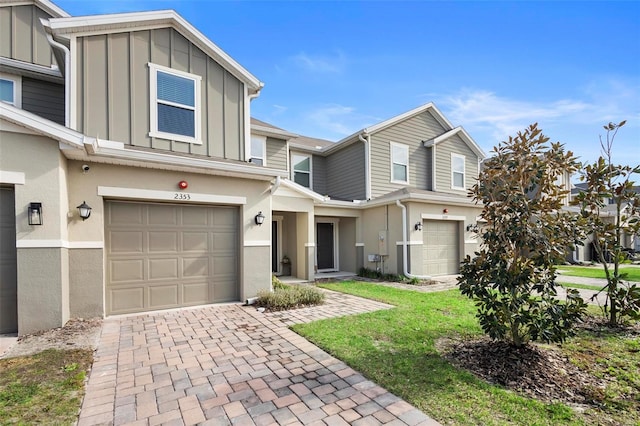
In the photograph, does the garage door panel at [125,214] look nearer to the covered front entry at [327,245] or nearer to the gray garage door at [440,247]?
the covered front entry at [327,245]

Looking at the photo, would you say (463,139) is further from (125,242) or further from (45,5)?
(45,5)

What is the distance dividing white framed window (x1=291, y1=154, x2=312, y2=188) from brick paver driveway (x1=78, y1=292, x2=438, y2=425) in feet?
28.8

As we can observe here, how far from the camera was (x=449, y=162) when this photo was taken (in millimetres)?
14664

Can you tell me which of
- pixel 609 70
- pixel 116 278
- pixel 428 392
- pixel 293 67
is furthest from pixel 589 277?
pixel 116 278

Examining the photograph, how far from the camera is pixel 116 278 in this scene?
245 inches

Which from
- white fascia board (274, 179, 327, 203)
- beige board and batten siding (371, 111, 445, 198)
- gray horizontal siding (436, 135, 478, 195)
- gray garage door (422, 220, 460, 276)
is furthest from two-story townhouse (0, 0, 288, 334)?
gray horizontal siding (436, 135, 478, 195)

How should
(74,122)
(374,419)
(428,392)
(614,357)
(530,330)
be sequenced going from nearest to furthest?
(374,419) → (428,392) → (530,330) → (614,357) → (74,122)

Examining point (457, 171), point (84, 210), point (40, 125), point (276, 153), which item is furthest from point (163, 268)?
point (457, 171)

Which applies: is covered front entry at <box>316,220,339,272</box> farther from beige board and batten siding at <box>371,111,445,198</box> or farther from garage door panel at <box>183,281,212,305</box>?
garage door panel at <box>183,281,212,305</box>

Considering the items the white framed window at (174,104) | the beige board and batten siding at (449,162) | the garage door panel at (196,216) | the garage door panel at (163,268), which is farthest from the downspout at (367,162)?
the garage door panel at (163,268)

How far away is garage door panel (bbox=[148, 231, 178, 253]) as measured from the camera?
6.55m

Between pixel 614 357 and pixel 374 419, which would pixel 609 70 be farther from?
pixel 374 419

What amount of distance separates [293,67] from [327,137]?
622cm

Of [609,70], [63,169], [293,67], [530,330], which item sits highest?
[293,67]
